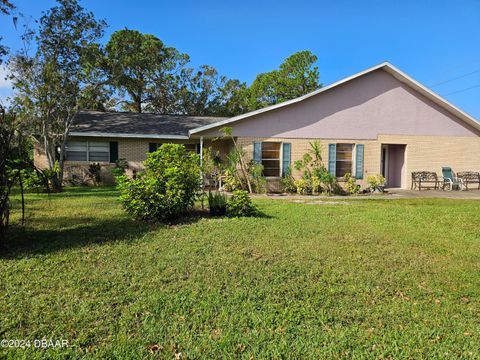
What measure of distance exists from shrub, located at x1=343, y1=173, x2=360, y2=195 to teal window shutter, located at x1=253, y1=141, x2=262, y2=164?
4288mm

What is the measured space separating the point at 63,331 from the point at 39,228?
14.0 feet

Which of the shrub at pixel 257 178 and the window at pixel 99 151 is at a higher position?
the window at pixel 99 151

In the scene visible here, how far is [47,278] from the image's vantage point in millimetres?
4141

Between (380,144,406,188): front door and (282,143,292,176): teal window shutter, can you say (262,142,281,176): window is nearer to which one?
(282,143,292,176): teal window shutter

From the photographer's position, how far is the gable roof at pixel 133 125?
54.0 feet

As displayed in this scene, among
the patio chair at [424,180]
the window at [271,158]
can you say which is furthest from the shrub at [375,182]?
the window at [271,158]

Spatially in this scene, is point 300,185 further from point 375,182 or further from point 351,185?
point 375,182

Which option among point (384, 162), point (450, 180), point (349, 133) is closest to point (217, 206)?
point (349, 133)

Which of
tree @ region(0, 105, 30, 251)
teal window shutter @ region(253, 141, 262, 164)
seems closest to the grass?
tree @ region(0, 105, 30, 251)

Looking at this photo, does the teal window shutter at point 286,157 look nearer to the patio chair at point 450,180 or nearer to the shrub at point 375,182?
the shrub at point 375,182

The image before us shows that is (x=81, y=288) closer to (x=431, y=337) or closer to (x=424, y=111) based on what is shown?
(x=431, y=337)

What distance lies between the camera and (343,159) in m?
15.8

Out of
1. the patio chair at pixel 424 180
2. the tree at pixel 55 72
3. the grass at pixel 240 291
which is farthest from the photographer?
the patio chair at pixel 424 180

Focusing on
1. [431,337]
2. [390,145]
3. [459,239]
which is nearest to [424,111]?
[390,145]
